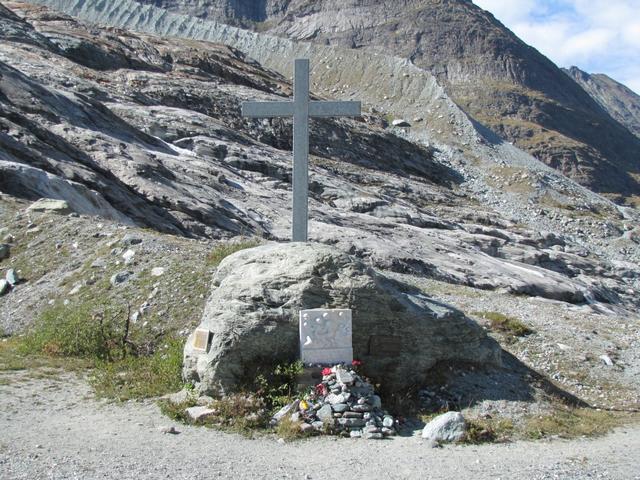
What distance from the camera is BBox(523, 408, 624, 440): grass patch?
27.6 feet

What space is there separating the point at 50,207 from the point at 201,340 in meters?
10.6

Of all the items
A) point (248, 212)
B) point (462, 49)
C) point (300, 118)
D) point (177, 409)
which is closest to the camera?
point (177, 409)

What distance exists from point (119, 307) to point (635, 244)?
191 feet

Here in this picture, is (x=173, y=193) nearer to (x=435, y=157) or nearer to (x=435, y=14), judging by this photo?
(x=435, y=157)

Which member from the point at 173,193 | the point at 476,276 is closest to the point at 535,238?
the point at 476,276

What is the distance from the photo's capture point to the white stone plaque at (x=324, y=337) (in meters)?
8.83

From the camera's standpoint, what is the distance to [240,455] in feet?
23.6

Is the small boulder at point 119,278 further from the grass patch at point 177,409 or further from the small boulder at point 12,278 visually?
the grass patch at point 177,409

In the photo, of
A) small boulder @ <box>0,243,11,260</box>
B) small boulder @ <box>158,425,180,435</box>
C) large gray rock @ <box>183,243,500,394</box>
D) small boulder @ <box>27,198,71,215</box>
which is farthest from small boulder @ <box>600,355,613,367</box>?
small boulder @ <box>27,198,71,215</box>

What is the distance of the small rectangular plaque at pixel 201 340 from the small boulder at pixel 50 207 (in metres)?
10.3

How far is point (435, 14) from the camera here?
17262 cm

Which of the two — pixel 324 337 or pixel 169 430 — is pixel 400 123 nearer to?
pixel 324 337

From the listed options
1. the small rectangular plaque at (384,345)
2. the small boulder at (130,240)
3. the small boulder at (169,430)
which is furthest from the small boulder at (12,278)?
the small rectangular plaque at (384,345)

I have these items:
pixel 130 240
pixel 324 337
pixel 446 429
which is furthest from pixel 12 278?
pixel 446 429
